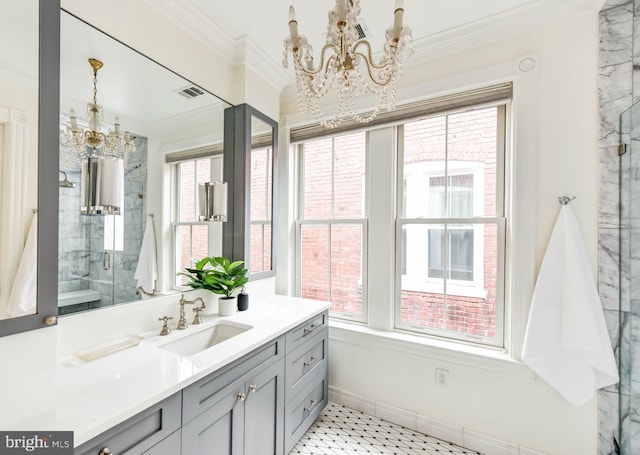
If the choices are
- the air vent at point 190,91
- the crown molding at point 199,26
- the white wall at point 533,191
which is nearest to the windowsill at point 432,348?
the white wall at point 533,191

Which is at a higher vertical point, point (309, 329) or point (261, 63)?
point (261, 63)

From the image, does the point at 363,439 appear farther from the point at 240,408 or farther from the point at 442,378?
the point at 240,408

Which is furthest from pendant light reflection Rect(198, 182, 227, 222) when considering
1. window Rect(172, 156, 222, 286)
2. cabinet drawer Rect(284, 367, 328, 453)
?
cabinet drawer Rect(284, 367, 328, 453)

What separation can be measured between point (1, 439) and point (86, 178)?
3.09 feet

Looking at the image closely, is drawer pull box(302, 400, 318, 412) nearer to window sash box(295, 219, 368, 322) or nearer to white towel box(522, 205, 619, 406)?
window sash box(295, 219, 368, 322)

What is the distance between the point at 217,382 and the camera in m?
1.15

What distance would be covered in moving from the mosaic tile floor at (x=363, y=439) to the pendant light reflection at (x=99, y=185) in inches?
71.0

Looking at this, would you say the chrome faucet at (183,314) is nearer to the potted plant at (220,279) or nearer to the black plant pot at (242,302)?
the potted plant at (220,279)

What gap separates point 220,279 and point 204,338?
0.35 m

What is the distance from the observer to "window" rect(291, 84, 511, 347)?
1881mm

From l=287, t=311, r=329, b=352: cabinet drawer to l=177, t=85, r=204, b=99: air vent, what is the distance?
5.31 feet

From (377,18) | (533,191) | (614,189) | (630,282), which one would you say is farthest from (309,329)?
(377,18)

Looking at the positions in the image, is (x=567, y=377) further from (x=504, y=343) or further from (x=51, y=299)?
(x=51, y=299)

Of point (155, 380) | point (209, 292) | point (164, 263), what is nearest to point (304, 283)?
point (209, 292)
